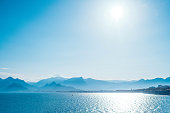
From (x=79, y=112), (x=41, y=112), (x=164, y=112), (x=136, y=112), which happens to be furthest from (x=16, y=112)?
(x=164, y=112)

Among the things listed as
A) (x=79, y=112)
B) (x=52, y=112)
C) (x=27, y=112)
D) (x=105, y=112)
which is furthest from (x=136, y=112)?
(x=27, y=112)

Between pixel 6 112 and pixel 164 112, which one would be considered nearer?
pixel 164 112

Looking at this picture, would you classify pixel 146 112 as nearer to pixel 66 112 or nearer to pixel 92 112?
pixel 92 112

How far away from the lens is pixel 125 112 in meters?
67.0

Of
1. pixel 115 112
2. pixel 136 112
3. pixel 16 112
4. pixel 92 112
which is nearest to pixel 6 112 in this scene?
pixel 16 112

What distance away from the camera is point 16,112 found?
68.1 m

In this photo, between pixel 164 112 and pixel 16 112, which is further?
pixel 16 112

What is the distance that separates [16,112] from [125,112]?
50548mm

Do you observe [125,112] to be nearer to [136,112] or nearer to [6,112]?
[136,112]

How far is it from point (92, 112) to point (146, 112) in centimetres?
2418

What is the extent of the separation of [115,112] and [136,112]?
950 cm

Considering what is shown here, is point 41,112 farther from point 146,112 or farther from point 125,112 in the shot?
Result: point 146,112

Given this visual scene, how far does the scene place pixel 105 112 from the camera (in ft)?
217

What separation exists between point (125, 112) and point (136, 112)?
4.91m
